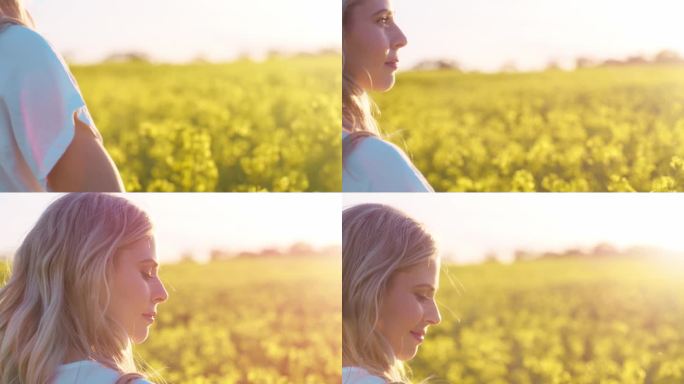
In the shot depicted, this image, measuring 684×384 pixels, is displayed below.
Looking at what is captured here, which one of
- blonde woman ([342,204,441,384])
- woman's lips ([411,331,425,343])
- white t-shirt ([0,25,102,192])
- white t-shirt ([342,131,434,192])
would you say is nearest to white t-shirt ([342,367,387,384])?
blonde woman ([342,204,441,384])

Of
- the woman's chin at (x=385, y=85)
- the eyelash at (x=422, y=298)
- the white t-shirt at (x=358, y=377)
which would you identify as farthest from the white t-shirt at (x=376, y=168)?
the white t-shirt at (x=358, y=377)

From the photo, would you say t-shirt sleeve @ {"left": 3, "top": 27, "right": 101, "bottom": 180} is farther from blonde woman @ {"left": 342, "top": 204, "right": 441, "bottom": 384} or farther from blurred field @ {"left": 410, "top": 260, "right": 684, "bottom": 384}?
blurred field @ {"left": 410, "top": 260, "right": 684, "bottom": 384}

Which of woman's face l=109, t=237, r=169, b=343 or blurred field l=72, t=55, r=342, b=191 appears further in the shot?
blurred field l=72, t=55, r=342, b=191

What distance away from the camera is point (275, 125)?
2.50 meters

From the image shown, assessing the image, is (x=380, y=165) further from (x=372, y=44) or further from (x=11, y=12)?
(x=11, y=12)

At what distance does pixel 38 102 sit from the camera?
91.0 inches

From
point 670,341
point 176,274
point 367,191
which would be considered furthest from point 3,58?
point 670,341

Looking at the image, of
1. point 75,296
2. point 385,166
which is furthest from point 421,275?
point 75,296

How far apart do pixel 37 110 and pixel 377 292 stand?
74 centimetres

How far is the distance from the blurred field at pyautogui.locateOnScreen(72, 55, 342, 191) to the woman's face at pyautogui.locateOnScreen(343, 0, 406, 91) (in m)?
0.04

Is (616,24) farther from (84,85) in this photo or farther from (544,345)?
(84,85)

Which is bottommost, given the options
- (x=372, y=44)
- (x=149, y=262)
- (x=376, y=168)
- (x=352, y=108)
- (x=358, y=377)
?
(x=358, y=377)

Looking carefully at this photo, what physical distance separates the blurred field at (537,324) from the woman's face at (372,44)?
0.41 meters

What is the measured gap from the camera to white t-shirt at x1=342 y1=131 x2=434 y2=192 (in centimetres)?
246
